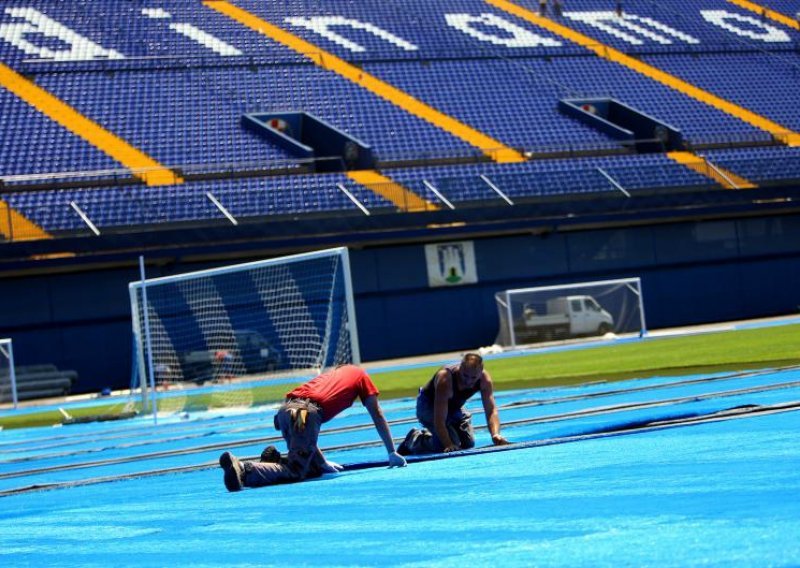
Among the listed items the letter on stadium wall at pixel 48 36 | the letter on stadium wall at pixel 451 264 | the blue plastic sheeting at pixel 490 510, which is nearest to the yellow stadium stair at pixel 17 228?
the letter on stadium wall at pixel 48 36

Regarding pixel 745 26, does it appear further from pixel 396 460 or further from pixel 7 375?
pixel 396 460

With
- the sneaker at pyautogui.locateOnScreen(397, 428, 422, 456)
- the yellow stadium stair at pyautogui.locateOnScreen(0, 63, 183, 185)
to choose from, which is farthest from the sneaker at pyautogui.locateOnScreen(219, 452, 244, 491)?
the yellow stadium stair at pyautogui.locateOnScreen(0, 63, 183, 185)

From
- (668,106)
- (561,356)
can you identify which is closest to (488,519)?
(561,356)

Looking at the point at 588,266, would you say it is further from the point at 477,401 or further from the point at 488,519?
the point at 488,519

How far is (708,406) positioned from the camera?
42.1ft

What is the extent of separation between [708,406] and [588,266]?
27131mm

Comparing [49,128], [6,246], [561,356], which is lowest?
[561,356]

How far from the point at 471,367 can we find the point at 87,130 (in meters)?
29.9

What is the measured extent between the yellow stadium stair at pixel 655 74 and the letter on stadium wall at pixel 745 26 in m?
5.79

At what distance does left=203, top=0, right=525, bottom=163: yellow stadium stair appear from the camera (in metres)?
41.3

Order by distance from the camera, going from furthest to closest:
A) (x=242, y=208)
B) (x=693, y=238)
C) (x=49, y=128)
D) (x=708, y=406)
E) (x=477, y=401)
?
(x=693, y=238)
(x=49, y=128)
(x=242, y=208)
(x=477, y=401)
(x=708, y=406)

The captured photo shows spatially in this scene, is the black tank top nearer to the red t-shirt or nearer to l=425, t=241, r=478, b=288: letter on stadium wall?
the red t-shirt

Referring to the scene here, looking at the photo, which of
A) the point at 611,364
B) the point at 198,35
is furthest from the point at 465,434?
the point at 198,35

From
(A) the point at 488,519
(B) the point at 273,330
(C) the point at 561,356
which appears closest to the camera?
(A) the point at 488,519
